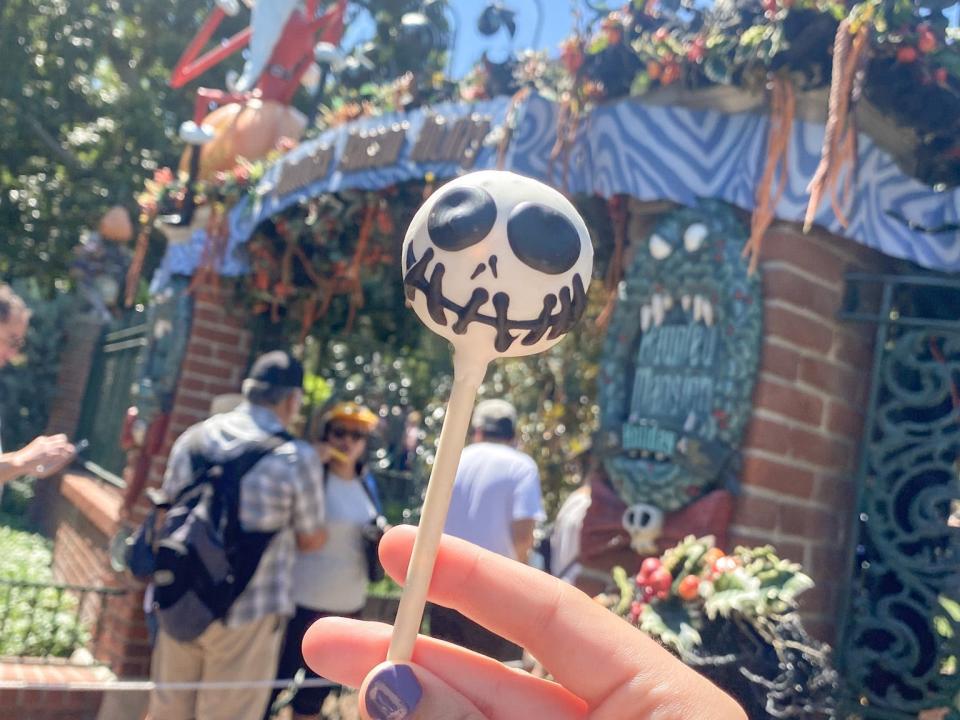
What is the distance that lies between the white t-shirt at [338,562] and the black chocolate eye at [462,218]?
2.83 m

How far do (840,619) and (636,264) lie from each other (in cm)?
115

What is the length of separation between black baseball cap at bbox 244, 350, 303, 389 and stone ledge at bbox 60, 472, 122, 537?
6.88ft

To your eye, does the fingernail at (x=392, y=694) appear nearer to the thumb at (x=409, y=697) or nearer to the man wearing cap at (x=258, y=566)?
the thumb at (x=409, y=697)

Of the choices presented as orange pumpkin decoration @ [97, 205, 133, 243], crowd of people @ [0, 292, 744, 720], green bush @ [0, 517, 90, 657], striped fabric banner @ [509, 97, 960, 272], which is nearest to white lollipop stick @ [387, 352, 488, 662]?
crowd of people @ [0, 292, 744, 720]

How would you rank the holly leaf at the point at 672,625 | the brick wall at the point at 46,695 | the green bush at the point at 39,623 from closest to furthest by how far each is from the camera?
1. the holly leaf at the point at 672,625
2. the brick wall at the point at 46,695
3. the green bush at the point at 39,623

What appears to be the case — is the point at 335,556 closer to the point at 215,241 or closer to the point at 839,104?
the point at 215,241

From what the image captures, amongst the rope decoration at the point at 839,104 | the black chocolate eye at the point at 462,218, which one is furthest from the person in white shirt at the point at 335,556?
the black chocolate eye at the point at 462,218

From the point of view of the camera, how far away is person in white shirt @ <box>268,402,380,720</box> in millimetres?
3611

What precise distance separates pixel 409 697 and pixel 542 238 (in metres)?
0.46

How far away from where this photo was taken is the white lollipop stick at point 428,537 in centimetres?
88

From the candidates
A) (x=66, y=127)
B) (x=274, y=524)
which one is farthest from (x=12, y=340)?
(x=66, y=127)

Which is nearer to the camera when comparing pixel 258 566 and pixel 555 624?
pixel 555 624

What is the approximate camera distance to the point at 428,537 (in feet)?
2.93

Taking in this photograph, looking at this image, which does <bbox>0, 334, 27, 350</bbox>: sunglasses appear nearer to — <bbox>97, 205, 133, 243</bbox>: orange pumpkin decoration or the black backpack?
the black backpack
